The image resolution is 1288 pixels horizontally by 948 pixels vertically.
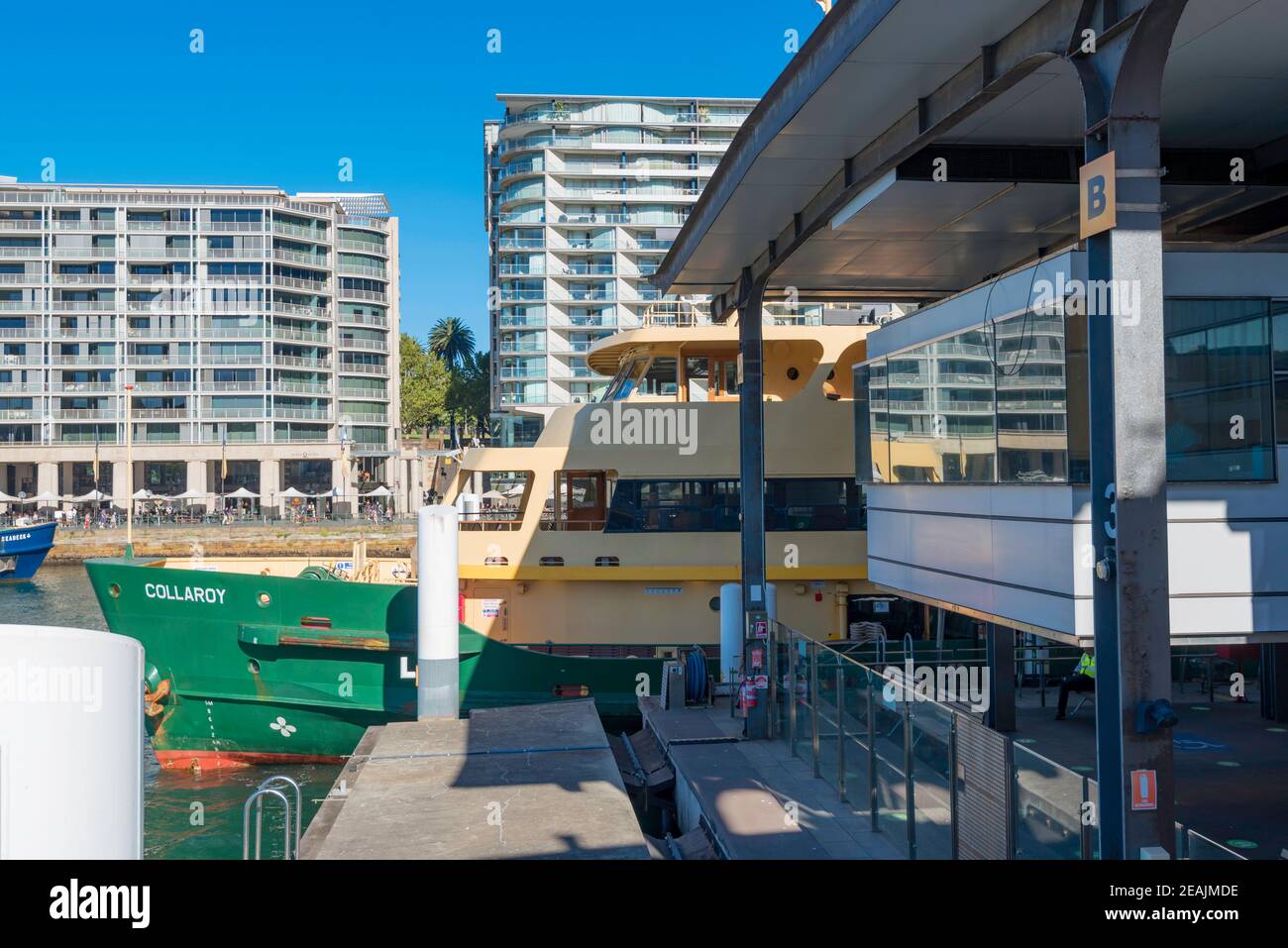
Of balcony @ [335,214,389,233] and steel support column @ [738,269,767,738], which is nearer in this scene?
steel support column @ [738,269,767,738]

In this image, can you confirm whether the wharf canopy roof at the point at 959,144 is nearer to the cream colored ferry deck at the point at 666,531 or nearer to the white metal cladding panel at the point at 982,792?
the white metal cladding panel at the point at 982,792

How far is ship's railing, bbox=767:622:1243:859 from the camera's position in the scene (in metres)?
6.12

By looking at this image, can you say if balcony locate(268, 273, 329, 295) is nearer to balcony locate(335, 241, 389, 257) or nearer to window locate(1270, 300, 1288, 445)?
balcony locate(335, 241, 389, 257)

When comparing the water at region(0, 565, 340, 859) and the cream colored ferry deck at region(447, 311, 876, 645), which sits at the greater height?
the cream colored ferry deck at region(447, 311, 876, 645)

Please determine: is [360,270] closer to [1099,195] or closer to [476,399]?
[476,399]

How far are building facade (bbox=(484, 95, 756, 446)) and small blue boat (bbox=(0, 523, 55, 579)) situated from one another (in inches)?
1039

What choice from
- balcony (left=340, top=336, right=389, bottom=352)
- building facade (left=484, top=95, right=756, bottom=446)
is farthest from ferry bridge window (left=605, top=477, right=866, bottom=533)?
balcony (left=340, top=336, right=389, bottom=352)

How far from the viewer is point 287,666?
17500mm

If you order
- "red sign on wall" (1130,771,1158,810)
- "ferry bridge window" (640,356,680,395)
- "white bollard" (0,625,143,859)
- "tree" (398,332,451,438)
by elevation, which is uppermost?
"tree" (398,332,451,438)

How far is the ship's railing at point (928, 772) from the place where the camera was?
20.1ft

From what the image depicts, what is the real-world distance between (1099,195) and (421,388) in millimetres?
80964

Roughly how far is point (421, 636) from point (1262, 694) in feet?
35.9

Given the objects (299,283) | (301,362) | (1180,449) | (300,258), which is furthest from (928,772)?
(300,258)

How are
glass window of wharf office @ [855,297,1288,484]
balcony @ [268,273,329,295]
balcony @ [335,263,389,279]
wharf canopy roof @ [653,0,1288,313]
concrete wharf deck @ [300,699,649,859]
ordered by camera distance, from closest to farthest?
wharf canopy roof @ [653,0,1288,313] < glass window of wharf office @ [855,297,1288,484] < concrete wharf deck @ [300,699,649,859] < balcony @ [268,273,329,295] < balcony @ [335,263,389,279]
